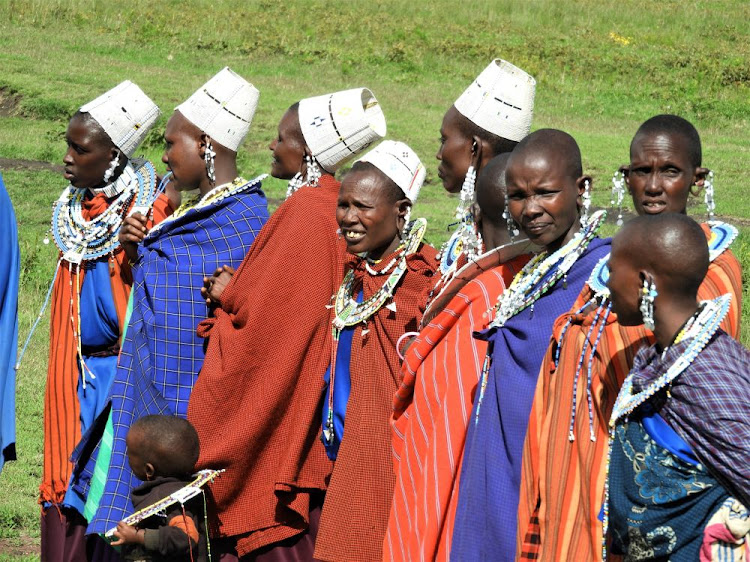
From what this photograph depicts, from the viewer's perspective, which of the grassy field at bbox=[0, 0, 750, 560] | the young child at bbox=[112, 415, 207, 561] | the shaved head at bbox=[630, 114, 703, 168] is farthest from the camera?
the grassy field at bbox=[0, 0, 750, 560]

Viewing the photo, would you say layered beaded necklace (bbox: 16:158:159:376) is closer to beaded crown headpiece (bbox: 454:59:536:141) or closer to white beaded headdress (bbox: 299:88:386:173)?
white beaded headdress (bbox: 299:88:386:173)

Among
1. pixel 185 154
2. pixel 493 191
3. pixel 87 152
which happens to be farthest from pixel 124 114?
pixel 493 191

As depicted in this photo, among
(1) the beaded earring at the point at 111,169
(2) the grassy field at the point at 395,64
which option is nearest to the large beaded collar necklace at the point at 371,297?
(1) the beaded earring at the point at 111,169

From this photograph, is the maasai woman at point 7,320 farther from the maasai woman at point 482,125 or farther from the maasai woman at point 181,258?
the maasai woman at point 482,125

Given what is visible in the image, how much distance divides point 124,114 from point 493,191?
85.4 inches

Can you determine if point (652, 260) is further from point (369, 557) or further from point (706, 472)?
point (369, 557)

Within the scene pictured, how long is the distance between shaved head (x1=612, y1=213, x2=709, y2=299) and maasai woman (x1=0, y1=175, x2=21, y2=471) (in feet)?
10.2

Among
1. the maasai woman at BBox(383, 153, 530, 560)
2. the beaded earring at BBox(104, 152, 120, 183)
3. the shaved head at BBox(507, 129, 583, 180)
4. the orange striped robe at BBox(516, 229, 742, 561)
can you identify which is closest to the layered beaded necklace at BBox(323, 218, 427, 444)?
the maasai woman at BBox(383, 153, 530, 560)

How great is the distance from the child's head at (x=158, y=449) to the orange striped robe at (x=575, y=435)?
1448 millimetres

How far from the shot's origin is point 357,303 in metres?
4.57

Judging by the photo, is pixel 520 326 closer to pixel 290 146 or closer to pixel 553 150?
pixel 553 150

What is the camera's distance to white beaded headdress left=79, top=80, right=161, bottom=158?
212 inches

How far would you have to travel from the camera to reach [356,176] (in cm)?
457

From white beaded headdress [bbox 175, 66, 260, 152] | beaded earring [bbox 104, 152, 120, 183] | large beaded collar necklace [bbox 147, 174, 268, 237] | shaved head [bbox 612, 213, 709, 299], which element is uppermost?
white beaded headdress [bbox 175, 66, 260, 152]
